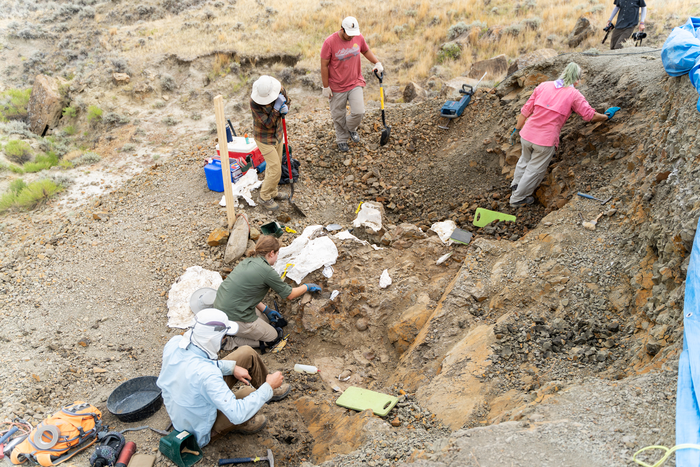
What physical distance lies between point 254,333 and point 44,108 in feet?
35.4

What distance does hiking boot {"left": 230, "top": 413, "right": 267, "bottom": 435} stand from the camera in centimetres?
360

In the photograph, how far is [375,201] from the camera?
683 cm

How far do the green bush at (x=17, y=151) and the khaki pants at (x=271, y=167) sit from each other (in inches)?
278

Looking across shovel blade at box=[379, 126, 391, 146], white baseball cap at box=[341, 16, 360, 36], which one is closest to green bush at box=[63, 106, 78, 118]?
white baseball cap at box=[341, 16, 360, 36]

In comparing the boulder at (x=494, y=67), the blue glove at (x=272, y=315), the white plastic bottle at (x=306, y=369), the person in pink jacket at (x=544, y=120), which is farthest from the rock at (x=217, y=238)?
the boulder at (x=494, y=67)

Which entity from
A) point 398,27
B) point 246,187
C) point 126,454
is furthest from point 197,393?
point 398,27

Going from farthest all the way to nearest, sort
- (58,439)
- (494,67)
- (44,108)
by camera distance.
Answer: (44,108), (494,67), (58,439)

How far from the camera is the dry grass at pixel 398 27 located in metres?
11.7

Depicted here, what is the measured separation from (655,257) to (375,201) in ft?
13.0

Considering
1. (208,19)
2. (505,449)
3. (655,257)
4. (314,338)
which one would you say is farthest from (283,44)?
(505,449)

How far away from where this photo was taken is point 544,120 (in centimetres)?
534

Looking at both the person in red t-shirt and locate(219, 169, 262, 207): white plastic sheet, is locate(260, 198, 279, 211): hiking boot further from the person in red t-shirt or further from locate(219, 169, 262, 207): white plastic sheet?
the person in red t-shirt

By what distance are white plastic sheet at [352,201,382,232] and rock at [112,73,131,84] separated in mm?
8976

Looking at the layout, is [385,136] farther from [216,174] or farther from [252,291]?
[252,291]
